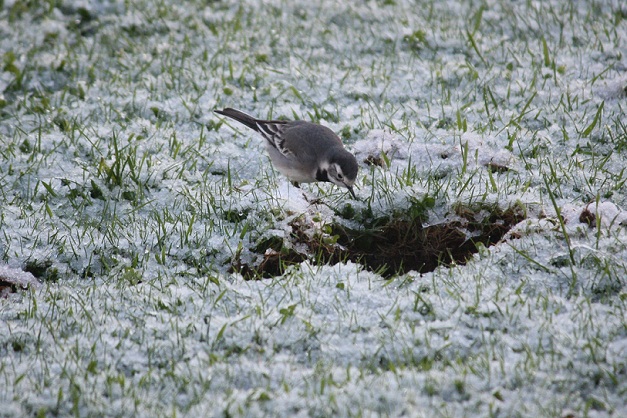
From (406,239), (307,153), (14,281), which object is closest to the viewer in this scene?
(14,281)

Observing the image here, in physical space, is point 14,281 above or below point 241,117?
below

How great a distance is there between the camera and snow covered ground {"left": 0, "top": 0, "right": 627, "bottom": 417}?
360 centimetres

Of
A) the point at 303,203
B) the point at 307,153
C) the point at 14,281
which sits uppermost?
the point at 307,153

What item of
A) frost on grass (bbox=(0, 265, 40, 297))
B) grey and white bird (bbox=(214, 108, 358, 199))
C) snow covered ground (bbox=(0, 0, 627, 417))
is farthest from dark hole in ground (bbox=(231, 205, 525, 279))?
frost on grass (bbox=(0, 265, 40, 297))

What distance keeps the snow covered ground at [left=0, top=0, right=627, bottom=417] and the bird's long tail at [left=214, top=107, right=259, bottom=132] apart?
23 cm

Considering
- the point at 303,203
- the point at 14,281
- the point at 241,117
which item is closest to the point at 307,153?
the point at 303,203

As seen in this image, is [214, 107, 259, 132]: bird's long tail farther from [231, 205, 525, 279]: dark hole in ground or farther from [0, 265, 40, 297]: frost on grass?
[0, 265, 40, 297]: frost on grass

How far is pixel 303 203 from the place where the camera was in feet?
17.9

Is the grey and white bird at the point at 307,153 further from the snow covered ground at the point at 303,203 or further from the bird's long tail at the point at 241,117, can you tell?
the snow covered ground at the point at 303,203

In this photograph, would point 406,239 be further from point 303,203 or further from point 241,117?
point 241,117

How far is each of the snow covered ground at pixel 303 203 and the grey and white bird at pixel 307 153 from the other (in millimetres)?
173

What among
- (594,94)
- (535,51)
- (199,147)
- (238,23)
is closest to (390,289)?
(199,147)

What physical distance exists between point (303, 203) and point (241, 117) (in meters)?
1.29

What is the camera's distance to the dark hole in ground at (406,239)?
505cm
